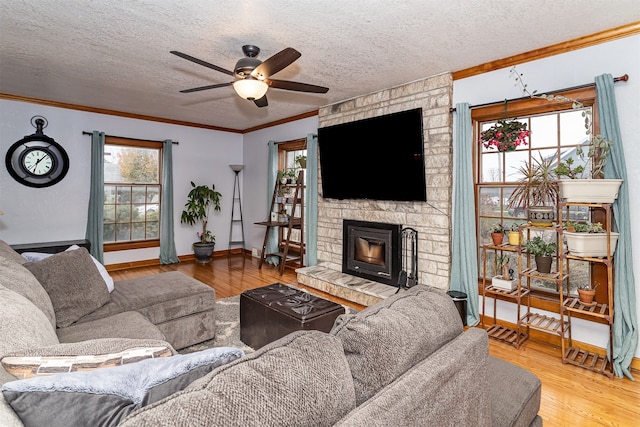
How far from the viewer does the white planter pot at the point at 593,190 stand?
96.1 inches

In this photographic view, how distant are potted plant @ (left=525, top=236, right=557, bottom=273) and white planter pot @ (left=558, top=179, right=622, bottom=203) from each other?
48 cm

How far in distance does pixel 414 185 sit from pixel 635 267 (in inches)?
79.4

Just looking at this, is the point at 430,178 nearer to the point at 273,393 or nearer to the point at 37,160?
Answer: the point at 273,393

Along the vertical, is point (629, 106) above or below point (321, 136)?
below

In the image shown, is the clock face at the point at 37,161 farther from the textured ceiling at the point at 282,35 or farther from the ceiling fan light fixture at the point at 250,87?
the ceiling fan light fixture at the point at 250,87

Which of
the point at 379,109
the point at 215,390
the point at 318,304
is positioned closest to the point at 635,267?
the point at 318,304

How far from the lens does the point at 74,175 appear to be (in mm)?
5230

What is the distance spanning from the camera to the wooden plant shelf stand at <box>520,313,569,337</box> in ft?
9.12

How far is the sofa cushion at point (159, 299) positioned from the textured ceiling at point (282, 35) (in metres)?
2.12

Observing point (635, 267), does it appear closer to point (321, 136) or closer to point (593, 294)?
point (593, 294)

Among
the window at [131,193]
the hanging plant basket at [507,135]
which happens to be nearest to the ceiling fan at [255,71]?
the hanging plant basket at [507,135]

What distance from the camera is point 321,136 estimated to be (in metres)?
4.98

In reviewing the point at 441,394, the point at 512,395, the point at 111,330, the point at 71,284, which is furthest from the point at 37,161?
the point at 512,395

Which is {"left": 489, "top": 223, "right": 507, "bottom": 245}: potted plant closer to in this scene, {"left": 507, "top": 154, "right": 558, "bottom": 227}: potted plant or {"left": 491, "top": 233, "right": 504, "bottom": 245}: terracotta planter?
{"left": 491, "top": 233, "right": 504, "bottom": 245}: terracotta planter
